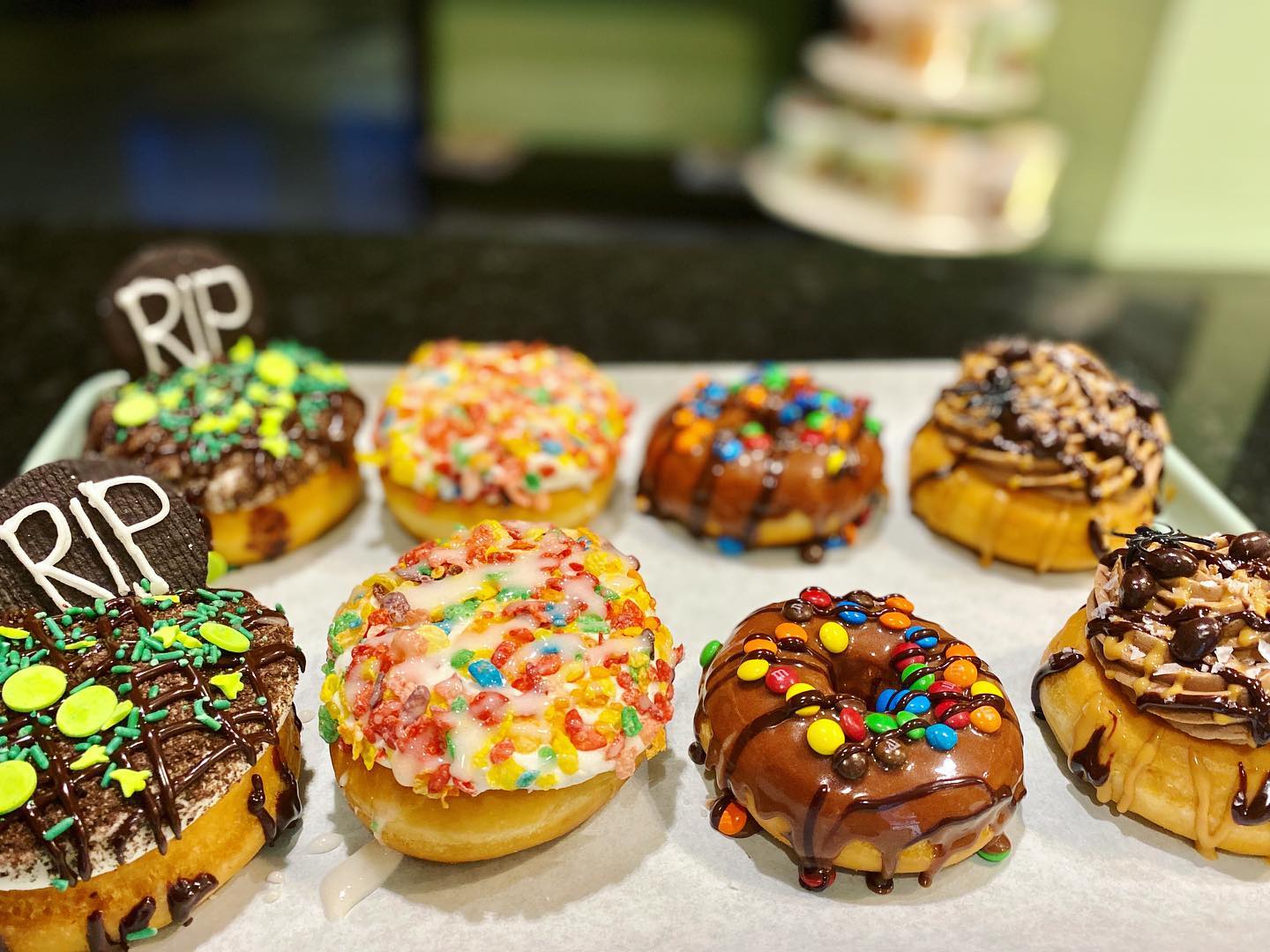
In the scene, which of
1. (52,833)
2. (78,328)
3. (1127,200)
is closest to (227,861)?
(52,833)

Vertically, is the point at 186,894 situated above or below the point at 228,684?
below

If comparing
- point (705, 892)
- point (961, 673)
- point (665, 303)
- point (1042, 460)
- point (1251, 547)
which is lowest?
point (705, 892)

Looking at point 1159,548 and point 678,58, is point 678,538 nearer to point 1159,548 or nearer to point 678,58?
point 1159,548

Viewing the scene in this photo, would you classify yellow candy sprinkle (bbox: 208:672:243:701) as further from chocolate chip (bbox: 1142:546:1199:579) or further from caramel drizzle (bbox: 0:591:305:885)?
chocolate chip (bbox: 1142:546:1199:579)

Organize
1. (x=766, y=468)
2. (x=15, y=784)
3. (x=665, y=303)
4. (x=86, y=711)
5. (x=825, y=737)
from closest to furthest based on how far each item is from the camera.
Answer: (x=15, y=784) → (x=86, y=711) → (x=825, y=737) → (x=766, y=468) → (x=665, y=303)

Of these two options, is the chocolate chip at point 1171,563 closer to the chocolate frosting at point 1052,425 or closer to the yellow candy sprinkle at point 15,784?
the chocolate frosting at point 1052,425

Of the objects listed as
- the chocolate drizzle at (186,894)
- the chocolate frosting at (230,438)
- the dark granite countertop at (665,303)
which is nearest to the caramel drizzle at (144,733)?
the chocolate drizzle at (186,894)

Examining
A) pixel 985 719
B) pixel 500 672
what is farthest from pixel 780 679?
pixel 500 672

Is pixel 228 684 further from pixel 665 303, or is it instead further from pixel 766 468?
pixel 665 303
